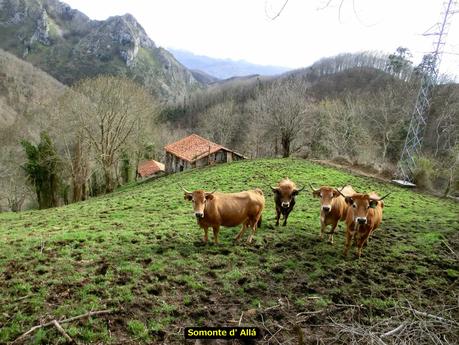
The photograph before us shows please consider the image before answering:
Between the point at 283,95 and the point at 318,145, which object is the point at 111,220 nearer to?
the point at 283,95

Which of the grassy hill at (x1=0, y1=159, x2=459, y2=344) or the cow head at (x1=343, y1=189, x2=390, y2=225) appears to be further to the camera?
the cow head at (x1=343, y1=189, x2=390, y2=225)

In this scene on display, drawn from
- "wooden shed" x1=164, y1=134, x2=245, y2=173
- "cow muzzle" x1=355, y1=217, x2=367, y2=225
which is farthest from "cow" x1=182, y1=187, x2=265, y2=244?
"wooden shed" x1=164, y1=134, x2=245, y2=173

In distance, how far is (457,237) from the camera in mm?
12406

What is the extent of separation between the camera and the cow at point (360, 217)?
8.91m

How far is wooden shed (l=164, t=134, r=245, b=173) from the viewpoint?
41469 millimetres

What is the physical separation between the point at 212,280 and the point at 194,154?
34.2 meters

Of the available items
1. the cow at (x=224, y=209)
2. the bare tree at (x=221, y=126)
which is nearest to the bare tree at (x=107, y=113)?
the cow at (x=224, y=209)

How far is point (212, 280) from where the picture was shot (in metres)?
7.95

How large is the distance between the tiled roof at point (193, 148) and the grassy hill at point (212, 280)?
2796 centimetres

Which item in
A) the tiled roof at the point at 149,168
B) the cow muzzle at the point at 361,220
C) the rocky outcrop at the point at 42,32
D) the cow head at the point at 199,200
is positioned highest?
the rocky outcrop at the point at 42,32

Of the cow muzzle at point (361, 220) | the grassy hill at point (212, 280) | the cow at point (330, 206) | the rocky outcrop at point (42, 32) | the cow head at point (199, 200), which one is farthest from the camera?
the rocky outcrop at point (42, 32)

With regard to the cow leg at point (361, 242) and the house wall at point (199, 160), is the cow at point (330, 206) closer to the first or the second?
the cow leg at point (361, 242)

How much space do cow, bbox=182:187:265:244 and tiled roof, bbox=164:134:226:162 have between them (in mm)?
30316

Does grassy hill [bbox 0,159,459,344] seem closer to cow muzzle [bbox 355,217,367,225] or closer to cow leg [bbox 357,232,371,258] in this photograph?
cow leg [bbox 357,232,371,258]
